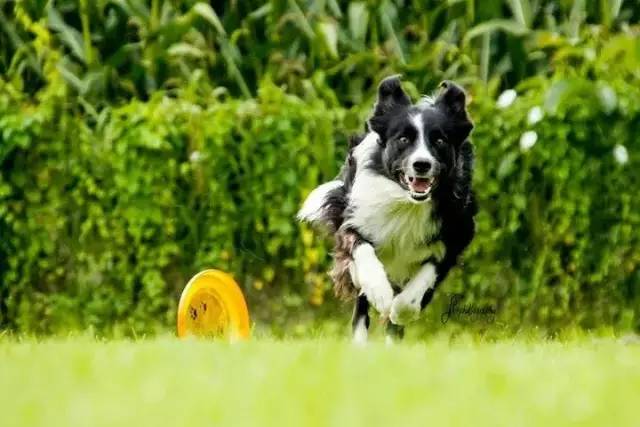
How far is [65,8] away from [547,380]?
5528 mm

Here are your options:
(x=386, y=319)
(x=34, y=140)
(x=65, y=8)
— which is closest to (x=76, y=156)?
(x=34, y=140)

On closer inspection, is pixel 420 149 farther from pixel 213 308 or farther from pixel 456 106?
pixel 213 308

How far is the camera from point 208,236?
7777 millimetres

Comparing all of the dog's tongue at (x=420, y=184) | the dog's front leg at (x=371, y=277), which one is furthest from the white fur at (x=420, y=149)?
the dog's front leg at (x=371, y=277)

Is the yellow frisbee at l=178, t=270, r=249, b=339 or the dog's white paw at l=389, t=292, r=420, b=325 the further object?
the yellow frisbee at l=178, t=270, r=249, b=339

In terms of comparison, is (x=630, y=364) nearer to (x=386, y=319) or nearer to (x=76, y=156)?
(x=386, y=319)

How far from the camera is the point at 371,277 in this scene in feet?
20.9

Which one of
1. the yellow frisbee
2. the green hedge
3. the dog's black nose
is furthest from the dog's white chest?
the green hedge

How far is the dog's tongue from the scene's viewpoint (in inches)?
250

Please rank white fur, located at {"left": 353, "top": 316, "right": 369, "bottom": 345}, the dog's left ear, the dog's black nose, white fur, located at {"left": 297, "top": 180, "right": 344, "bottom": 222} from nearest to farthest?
1. the dog's black nose
2. the dog's left ear
3. white fur, located at {"left": 353, "top": 316, "right": 369, "bottom": 345}
4. white fur, located at {"left": 297, "top": 180, "right": 344, "bottom": 222}

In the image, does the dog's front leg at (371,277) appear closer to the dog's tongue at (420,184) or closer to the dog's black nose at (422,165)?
the dog's tongue at (420,184)

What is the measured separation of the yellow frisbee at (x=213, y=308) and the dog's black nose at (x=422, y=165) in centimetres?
115

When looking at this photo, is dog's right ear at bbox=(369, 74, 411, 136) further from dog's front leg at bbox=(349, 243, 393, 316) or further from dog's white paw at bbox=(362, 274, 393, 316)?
dog's white paw at bbox=(362, 274, 393, 316)

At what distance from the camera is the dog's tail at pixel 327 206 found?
6984mm
